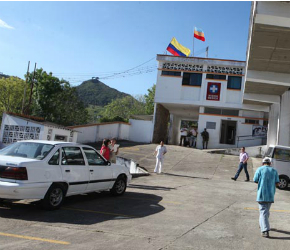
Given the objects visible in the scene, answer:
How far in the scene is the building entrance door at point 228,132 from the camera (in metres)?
28.4

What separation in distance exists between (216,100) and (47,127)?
54.2 feet

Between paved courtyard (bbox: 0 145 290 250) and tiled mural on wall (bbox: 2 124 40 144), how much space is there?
8.82 m

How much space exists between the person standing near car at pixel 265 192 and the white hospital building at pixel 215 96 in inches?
868

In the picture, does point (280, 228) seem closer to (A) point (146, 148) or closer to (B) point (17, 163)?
(B) point (17, 163)

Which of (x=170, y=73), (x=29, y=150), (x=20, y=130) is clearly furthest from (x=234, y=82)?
(x=29, y=150)

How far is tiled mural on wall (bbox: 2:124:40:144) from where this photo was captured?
56.1 feet

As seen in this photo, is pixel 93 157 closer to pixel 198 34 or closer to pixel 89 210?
pixel 89 210

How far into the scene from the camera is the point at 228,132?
28500 millimetres

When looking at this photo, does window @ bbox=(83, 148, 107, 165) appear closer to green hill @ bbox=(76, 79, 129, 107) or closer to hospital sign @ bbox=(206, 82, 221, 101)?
hospital sign @ bbox=(206, 82, 221, 101)

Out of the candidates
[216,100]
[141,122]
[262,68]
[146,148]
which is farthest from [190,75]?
[262,68]

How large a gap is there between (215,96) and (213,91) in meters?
0.48

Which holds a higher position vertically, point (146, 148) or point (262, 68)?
point (262, 68)

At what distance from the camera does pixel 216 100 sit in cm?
2856

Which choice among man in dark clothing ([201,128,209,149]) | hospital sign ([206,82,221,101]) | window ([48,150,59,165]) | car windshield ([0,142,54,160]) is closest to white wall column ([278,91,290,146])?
man in dark clothing ([201,128,209,149])
